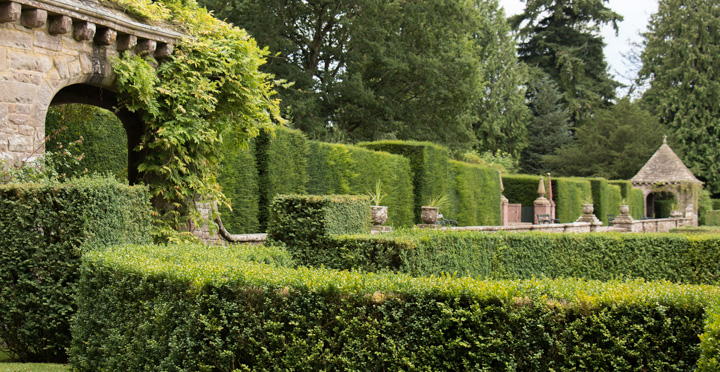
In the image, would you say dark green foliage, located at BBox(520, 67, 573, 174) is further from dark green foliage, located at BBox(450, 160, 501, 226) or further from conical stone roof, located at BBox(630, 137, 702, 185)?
dark green foliage, located at BBox(450, 160, 501, 226)

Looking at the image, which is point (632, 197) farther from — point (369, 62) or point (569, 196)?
point (369, 62)

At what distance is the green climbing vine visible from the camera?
8.63m

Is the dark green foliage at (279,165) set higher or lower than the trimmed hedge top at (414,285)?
higher

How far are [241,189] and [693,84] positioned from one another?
50.3 metres

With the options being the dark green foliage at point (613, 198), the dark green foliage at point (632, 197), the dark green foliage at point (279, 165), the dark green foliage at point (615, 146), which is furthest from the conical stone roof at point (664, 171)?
the dark green foliage at point (279, 165)

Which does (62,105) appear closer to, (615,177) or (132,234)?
(132,234)

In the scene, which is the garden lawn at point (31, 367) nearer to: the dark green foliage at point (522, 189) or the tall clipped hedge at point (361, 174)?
the tall clipped hedge at point (361, 174)

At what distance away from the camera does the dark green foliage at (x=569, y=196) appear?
33.4 metres

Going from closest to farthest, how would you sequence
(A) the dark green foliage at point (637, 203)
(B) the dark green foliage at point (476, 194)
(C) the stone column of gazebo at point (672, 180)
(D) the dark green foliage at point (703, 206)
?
(B) the dark green foliage at point (476, 194), (C) the stone column of gazebo at point (672, 180), (A) the dark green foliage at point (637, 203), (D) the dark green foliage at point (703, 206)

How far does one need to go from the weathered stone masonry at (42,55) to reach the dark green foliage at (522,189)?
2908cm

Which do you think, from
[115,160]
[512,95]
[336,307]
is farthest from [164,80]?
[512,95]

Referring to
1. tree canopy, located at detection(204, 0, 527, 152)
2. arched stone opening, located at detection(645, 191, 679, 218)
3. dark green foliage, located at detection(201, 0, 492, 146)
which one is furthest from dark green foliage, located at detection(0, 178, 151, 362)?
arched stone opening, located at detection(645, 191, 679, 218)

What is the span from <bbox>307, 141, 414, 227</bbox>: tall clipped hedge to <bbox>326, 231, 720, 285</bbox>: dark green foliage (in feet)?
17.3

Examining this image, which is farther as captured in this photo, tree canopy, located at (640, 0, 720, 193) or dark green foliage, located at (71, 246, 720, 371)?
tree canopy, located at (640, 0, 720, 193)
